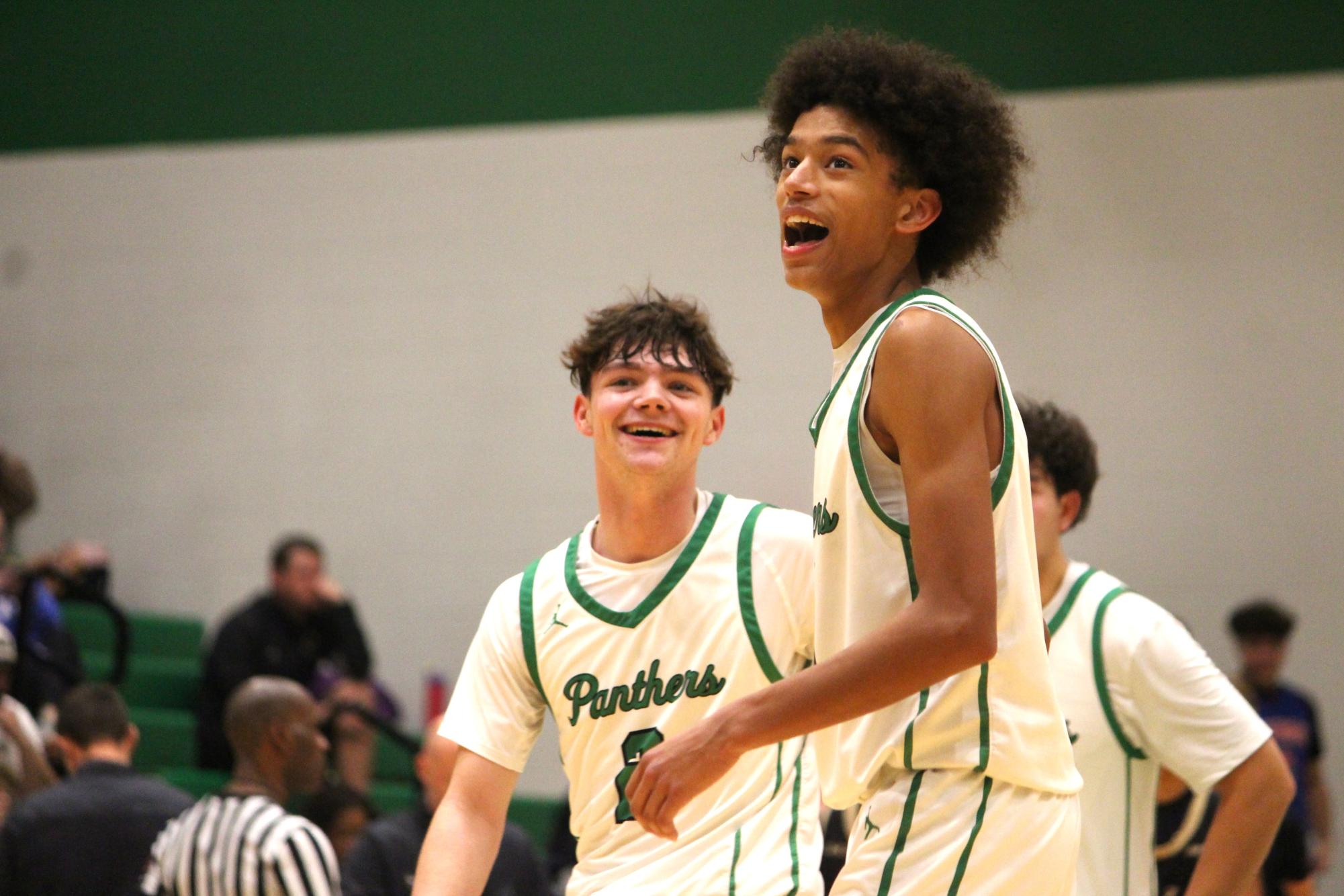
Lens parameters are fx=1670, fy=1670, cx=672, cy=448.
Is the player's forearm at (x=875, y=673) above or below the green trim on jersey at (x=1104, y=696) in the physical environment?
above

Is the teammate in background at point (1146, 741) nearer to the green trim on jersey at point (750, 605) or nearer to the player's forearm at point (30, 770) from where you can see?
the green trim on jersey at point (750, 605)

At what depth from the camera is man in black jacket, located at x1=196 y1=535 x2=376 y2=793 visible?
829 centimetres

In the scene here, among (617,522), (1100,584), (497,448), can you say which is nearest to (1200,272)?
(497,448)

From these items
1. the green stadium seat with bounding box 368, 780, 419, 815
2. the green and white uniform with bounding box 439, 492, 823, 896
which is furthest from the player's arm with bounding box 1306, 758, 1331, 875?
the green and white uniform with bounding box 439, 492, 823, 896

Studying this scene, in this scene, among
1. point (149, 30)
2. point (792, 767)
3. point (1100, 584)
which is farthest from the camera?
point (149, 30)

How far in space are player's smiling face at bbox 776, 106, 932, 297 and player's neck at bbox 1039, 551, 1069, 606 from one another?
126 centimetres

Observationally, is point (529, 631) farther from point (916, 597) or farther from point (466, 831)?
point (916, 597)

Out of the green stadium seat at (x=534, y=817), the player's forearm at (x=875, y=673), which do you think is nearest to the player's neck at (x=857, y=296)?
the player's forearm at (x=875, y=673)

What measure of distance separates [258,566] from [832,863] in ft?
A: 16.9

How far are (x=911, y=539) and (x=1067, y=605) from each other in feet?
4.81

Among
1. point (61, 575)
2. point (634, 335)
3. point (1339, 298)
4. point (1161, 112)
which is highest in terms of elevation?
point (1161, 112)

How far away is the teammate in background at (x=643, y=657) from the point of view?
10.2ft

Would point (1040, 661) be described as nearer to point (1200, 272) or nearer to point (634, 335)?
point (634, 335)

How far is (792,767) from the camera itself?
3.23 meters
